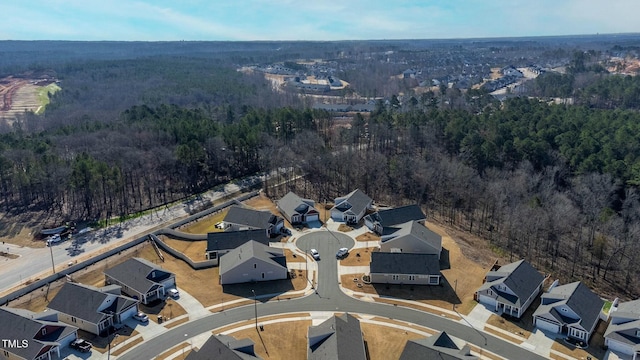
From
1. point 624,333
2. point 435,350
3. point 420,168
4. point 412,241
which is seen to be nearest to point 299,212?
point 412,241

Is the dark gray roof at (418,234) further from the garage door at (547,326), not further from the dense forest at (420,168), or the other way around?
the garage door at (547,326)

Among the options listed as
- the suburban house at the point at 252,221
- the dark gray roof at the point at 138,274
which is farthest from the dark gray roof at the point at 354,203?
the dark gray roof at the point at 138,274

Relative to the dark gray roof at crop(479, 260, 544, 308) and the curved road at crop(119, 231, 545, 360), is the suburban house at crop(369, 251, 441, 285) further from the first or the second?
the dark gray roof at crop(479, 260, 544, 308)

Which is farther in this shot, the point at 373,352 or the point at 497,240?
the point at 497,240

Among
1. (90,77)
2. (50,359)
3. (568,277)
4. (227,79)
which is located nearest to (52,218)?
(50,359)

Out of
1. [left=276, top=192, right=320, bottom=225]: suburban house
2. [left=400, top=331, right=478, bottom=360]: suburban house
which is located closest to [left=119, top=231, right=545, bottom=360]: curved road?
[left=400, top=331, right=478, bottom=360]: suburban house

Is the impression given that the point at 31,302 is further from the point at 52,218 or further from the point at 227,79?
the point at 227,79
